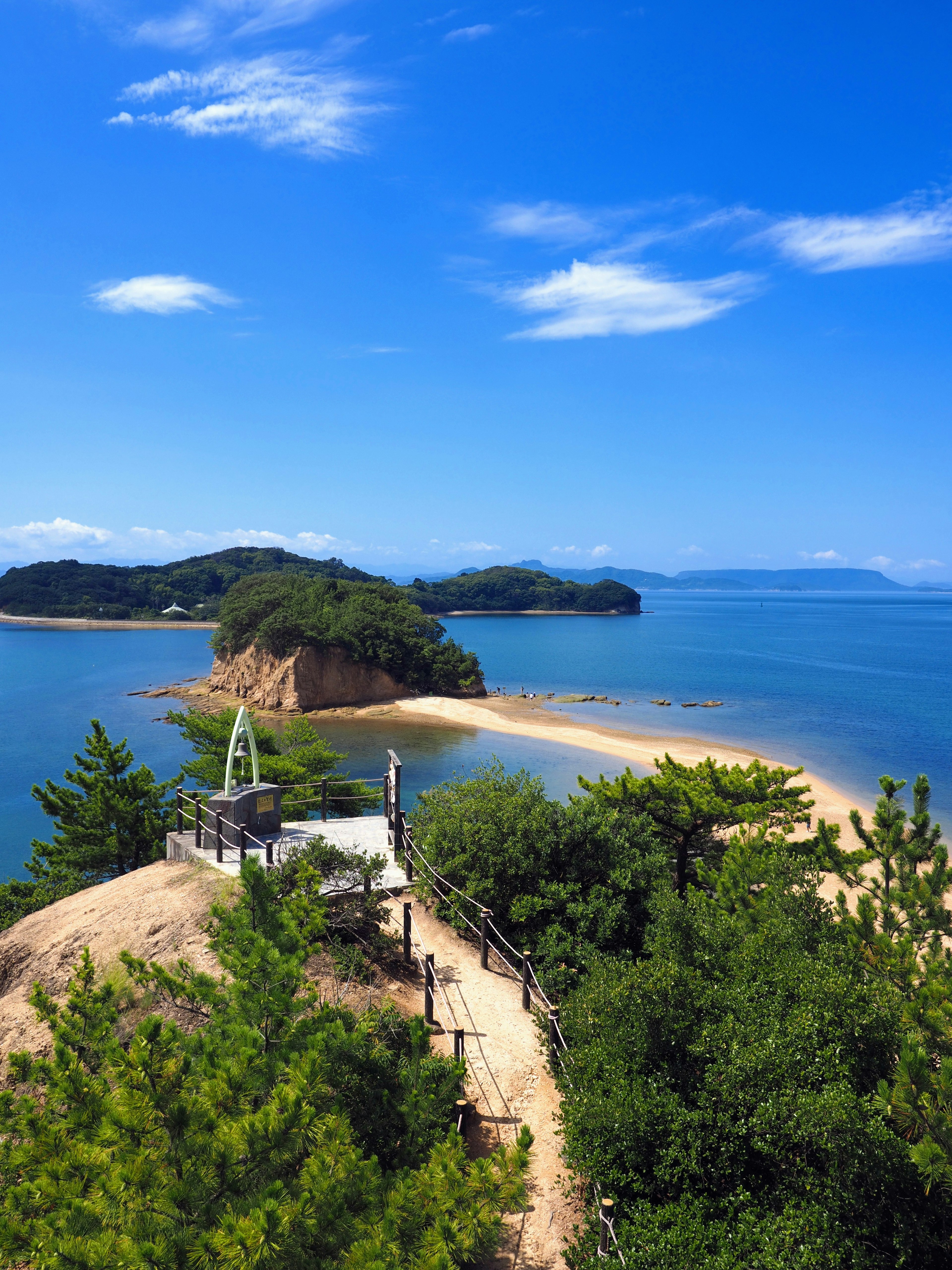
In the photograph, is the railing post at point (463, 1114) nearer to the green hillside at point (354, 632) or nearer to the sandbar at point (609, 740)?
the sandbar at point (609, 740)

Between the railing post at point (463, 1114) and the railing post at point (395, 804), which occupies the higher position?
the railing post at point (395, 804)

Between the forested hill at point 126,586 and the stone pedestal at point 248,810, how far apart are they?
12522 cm

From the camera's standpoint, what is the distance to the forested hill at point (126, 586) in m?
144

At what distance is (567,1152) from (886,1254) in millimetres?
2767

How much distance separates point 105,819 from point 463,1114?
14806 mm

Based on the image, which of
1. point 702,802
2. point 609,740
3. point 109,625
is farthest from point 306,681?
point 109,625

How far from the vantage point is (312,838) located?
1389 centimetres

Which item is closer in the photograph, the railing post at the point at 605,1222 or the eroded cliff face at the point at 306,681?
the railing post at the point at 605,1222

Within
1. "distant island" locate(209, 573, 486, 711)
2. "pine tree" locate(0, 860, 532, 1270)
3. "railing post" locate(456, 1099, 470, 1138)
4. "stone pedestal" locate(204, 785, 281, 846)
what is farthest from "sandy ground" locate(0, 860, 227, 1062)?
"distant island" locate(209, 573, 486, 711)

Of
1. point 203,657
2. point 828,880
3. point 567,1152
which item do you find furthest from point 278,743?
point 203,657

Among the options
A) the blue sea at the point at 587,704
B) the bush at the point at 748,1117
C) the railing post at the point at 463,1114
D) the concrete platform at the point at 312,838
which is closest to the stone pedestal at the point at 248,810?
the concrete platform at the point at 312,838

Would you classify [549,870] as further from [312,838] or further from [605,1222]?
[605,1222]

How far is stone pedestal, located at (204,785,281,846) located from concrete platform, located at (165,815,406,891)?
0.57ft

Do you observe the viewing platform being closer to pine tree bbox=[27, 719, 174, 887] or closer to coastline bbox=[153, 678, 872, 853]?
pine tree bbox=[27, 719, 174, 887]
